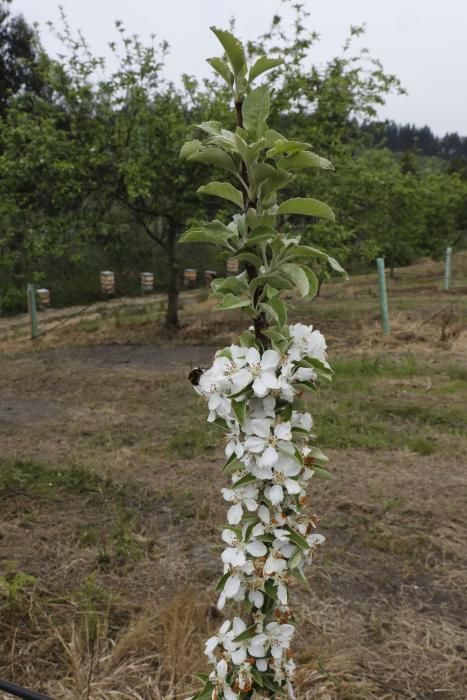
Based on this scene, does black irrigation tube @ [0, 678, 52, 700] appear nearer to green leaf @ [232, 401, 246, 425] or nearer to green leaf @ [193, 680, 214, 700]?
green leaf @ [193, 680, 214, 700]

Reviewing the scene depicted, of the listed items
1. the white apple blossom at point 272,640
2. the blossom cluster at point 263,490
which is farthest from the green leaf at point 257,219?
the white apple blossom at point 272,640

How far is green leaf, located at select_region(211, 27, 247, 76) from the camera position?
53.2 inches

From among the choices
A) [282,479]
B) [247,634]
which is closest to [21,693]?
[247,634]

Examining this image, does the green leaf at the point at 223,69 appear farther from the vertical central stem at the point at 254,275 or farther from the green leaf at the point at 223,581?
the green leaf at the point at 223,581

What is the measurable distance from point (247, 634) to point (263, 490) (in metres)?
0.35

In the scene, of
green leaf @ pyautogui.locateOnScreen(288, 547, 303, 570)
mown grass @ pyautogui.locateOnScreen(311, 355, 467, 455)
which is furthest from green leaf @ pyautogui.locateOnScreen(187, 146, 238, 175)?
mown grass @ pyautogui.locateOnScreen(311, 355, 467, 455)

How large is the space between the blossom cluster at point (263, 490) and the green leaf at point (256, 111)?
0.45 m

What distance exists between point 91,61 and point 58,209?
219cm

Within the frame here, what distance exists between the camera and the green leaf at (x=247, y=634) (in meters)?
1.53

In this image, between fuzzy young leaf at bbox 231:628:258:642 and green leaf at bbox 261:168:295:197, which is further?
fuzzy young leaf at bbox 231:628:258:642

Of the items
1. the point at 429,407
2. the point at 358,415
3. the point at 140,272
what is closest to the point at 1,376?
the point at 358,415

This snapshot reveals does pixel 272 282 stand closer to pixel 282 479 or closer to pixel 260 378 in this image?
pixel 260 378

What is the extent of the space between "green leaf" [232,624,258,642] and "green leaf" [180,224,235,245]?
0.93 m

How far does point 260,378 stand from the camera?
1.37m
